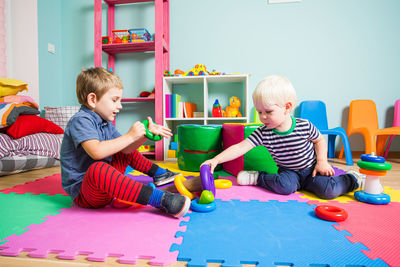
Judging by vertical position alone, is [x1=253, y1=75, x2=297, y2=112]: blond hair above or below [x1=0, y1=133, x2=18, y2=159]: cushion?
above

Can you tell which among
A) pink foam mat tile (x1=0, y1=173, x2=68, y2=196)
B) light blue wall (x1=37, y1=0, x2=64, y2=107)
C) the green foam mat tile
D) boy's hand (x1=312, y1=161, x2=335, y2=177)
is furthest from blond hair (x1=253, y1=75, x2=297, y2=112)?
light blue wall (x1=37, y1=0, x2=64, y2=107)

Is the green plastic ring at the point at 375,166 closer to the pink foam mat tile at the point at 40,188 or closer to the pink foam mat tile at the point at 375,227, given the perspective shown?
the pink foam mat tile at the point at 375,227

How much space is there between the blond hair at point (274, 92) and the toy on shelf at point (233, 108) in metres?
1.47

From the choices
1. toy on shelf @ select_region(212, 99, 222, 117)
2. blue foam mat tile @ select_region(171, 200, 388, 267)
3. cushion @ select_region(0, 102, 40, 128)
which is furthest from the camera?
toy on shelf @ select_region(212, 99, 222, 117)

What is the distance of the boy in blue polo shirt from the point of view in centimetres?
92

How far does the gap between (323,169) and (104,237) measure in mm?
1082

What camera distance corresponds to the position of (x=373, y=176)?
3.58ft

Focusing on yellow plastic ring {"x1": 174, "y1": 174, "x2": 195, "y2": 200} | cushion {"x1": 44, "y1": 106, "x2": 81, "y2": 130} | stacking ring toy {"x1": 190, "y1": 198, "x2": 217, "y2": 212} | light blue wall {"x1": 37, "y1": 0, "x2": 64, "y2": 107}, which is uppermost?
light blue wall {"x1": 37, "y1": 0, "x2": 64, "y2": 107}

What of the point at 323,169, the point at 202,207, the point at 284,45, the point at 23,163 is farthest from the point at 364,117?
the point at 23,163

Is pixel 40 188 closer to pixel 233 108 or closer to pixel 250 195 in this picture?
pixel 250 195

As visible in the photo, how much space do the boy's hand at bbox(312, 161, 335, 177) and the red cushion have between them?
219cm

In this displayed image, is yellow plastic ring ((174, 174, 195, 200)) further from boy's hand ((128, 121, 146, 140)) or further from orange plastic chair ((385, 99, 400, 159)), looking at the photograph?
orange plastic chair ((385, 99, 400, 159))

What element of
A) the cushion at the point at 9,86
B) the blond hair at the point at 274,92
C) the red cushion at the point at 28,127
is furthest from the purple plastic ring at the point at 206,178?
the cushion at the point at 9,86

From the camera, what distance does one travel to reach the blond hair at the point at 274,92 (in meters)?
1.12
